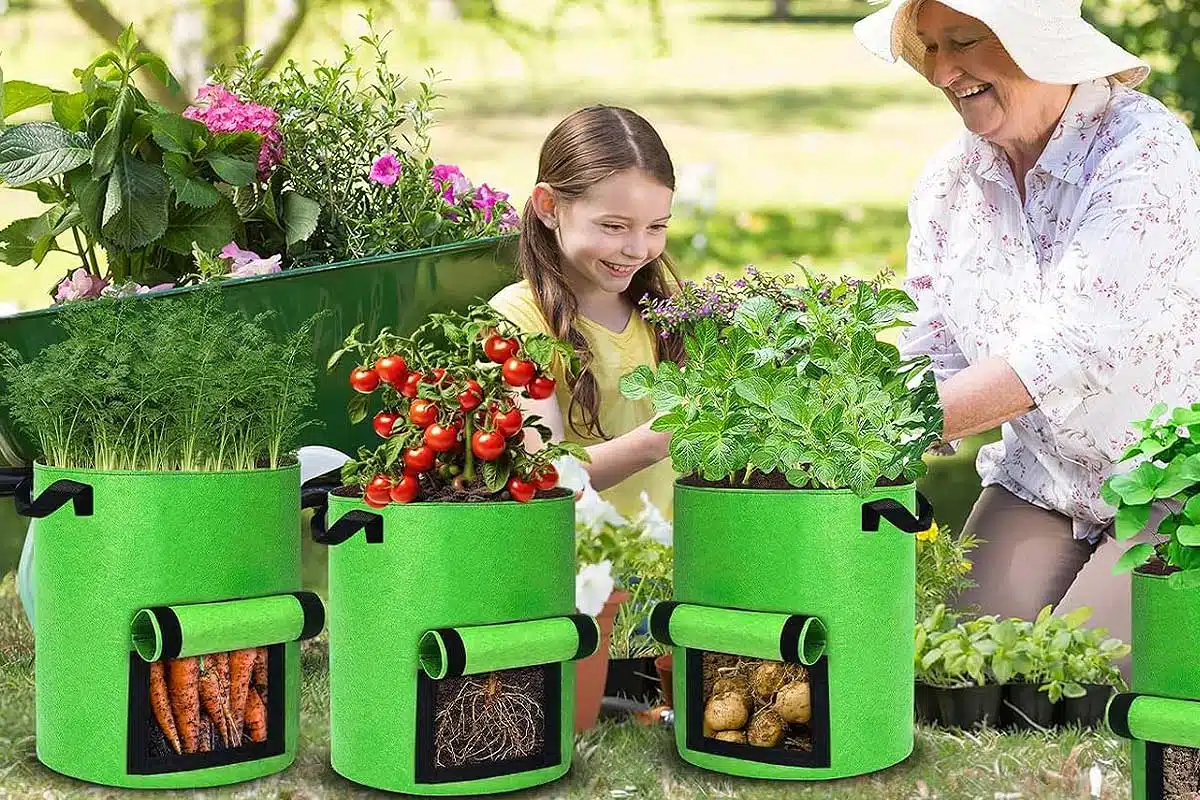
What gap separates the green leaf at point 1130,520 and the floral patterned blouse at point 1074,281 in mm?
661

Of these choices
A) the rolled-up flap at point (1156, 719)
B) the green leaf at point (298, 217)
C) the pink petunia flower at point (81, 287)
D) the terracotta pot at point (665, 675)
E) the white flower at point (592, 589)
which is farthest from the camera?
the green leaf at point (298, 217)

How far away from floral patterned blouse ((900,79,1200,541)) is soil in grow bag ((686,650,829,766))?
0.74m

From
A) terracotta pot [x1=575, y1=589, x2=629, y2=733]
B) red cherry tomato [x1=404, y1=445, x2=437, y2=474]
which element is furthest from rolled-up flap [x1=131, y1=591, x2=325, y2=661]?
terracotta pot [x1=575, y1=589, x2=629, y2=733]

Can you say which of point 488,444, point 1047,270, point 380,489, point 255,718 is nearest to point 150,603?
point 255,718

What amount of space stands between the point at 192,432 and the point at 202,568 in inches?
5.5

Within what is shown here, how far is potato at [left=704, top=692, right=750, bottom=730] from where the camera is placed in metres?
1.55

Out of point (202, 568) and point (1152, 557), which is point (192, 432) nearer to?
point (202, 568)

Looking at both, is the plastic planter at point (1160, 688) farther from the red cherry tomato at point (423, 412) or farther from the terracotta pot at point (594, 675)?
the red cherry tomato at point (423, 412)

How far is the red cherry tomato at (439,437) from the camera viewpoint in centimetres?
147

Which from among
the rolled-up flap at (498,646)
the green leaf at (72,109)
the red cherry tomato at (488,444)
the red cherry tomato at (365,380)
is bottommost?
the rolled-up flap at (498,646)

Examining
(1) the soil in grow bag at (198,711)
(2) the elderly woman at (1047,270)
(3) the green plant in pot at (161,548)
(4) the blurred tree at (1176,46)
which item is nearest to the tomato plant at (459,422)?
(3) the green plant in pot at (161,548)

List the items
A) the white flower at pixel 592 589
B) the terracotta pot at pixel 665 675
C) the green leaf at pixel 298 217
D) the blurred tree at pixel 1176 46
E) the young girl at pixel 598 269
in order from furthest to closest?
the blurred tree at pixel 1176 46
the young girl at pixel 598 269
the green leaf at pixel 298 217
the terracotta pot at pixel 665 675
the white flower at pixel 592 589

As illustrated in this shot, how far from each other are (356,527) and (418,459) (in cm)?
9

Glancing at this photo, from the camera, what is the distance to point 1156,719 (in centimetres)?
141
